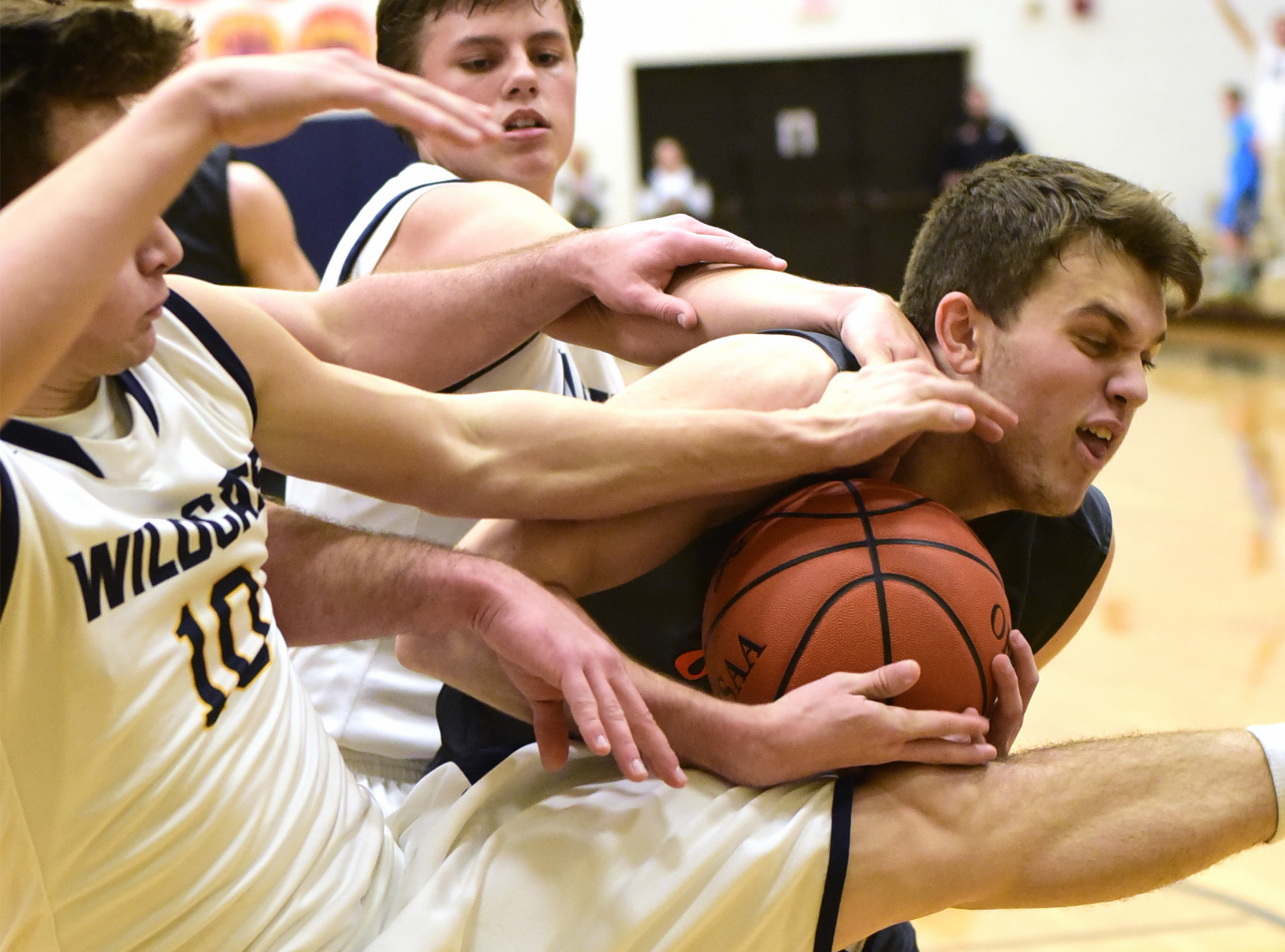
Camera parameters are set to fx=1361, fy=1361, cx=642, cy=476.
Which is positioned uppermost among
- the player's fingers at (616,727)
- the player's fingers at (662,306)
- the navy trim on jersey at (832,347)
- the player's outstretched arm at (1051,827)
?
the player's fingers at (662,306)

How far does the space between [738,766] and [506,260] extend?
1.11 metres

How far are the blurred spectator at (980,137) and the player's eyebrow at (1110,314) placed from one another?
15.1 metres

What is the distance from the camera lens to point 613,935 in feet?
6.28

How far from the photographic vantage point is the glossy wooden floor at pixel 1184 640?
11.8 ft

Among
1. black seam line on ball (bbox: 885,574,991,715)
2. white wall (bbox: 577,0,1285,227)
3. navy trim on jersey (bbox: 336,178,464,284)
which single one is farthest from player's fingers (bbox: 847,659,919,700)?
white wall (bbox: 577,0,1285,227)

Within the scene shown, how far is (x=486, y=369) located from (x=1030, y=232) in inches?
43.1

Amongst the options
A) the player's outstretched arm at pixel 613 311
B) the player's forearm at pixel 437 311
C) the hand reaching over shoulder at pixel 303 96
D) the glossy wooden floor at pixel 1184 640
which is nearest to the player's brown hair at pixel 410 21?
the player's outstretched arm at pixel 613 311

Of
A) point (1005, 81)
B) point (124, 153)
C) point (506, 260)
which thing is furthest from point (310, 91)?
point (1005, 81)

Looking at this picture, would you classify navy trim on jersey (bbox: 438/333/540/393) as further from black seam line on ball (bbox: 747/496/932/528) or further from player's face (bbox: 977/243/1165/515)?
player's face (bbox: 977/243/1165/515)

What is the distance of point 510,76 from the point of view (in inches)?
122

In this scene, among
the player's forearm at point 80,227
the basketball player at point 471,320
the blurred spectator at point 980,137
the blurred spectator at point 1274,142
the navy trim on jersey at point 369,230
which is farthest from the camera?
the blurred spectator at point 980,137

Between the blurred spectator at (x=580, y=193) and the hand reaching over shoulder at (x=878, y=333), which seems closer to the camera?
the hand reaching over shoulder at (x=878, y=333)

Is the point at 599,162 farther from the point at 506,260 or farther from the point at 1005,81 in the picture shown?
the point at 506,260

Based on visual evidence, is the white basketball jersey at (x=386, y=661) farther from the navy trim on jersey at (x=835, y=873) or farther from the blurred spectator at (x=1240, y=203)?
the blurred spectator at (x=1240, y=203)
